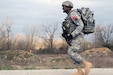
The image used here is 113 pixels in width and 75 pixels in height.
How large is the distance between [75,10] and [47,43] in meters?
51.7

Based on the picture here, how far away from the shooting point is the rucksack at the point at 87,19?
8180 mm

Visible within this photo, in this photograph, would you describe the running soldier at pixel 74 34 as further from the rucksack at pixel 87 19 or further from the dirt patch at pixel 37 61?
the dirt patch at pixel 37 61

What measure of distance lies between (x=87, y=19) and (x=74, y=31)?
42 cm

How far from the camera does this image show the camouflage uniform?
26.4 ft

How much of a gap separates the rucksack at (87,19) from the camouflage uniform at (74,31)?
143 mm

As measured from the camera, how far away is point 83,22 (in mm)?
8266

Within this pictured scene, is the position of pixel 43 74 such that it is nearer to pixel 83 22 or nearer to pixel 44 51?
pixel 83 22

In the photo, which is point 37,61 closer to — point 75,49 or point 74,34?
point 75,49

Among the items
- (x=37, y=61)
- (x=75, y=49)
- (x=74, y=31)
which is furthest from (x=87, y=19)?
(x=37, y=61)

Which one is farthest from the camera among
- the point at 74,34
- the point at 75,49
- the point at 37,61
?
the point at 37,61

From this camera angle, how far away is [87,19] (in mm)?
8211

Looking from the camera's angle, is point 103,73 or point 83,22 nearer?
point 83,22

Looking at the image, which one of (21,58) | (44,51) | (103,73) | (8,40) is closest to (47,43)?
(8,40)

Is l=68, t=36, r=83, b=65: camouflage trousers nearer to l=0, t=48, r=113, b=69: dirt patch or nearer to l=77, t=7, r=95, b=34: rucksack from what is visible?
l=77, t=7, r=95, b=34: rucksack
